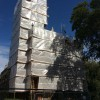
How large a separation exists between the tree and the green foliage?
7876 mm

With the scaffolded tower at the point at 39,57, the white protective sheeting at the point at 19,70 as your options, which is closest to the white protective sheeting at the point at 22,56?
the scaffolded tower at the point at 39,57

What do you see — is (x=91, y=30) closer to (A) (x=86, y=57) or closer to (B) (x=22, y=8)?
(A) (x=86, y=57)

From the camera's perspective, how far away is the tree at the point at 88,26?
79.5 feet

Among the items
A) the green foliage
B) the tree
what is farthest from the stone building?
the green foliage

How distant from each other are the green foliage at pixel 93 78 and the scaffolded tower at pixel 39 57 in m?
4.89

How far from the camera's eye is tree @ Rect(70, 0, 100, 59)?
24.2 m

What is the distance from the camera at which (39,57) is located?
1003 inches

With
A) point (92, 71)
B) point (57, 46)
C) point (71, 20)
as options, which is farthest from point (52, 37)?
point (92, 71)

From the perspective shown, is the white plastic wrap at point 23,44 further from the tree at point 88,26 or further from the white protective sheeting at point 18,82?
the tree at point 88,26

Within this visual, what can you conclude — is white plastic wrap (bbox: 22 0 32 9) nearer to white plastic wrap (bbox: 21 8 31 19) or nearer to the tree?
white plastic wrap (bbox: 21 8 31 19)

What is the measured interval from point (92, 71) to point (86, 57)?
28.3 feet

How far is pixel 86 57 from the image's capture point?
89.0ft

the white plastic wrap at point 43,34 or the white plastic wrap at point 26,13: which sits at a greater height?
the white plastic wrap at point 26,13

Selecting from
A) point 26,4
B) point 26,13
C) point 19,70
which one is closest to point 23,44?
point 19,70
